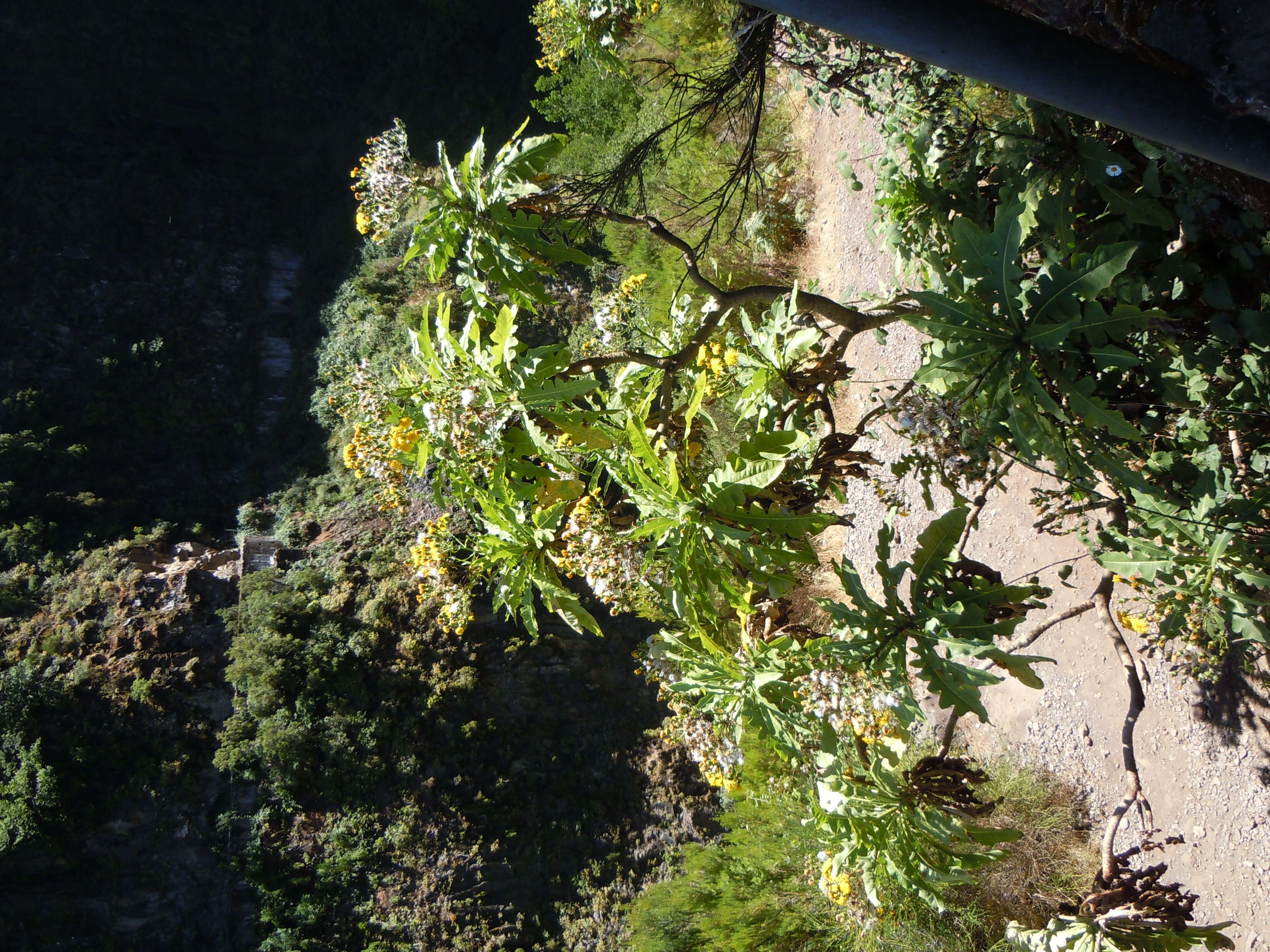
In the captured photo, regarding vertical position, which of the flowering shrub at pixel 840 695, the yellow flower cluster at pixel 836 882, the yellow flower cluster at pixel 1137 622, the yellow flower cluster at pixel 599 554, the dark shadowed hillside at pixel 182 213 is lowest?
the yellow flower cluster at pixel 836 882

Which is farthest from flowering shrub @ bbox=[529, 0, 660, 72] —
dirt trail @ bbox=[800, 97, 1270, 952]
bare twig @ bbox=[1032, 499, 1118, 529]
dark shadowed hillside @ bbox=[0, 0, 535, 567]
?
bare twig @ bbox=[1032, 499, 1118, 529]

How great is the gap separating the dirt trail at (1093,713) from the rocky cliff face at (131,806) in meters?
4.72

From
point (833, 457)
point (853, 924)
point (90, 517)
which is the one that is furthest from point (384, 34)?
point (853, 924)

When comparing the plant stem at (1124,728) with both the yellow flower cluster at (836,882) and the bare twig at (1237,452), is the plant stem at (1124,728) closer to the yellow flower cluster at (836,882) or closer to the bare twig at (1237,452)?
the bare twig at (1237,452)

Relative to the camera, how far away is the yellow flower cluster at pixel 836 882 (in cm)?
217

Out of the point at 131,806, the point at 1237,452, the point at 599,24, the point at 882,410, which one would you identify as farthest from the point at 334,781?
the point at 599,24

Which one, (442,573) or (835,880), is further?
(835,880)

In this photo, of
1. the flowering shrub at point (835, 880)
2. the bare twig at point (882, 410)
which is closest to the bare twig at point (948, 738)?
the flowering shrub at point (835, 880)

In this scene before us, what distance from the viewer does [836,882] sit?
241 centimetres

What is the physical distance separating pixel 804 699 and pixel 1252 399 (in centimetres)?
127

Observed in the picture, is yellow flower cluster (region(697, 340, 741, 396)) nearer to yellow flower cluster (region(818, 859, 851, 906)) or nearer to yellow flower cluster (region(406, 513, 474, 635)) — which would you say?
yellow flower cluster (region(406, 513, 474, 635))

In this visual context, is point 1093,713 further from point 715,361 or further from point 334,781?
point 334,781

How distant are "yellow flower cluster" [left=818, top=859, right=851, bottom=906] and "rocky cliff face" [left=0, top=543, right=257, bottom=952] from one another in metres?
4.52

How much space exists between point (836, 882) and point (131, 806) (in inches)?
206
